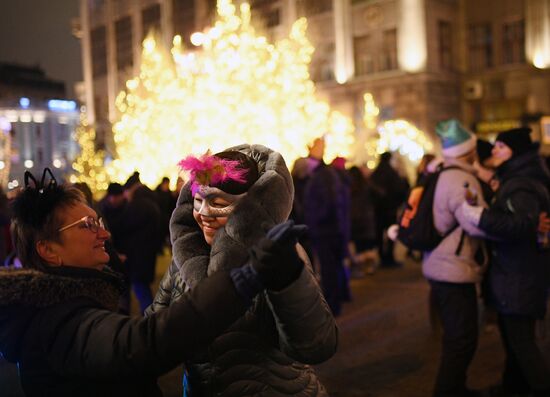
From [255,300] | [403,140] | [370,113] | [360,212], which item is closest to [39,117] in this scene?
[370,113]

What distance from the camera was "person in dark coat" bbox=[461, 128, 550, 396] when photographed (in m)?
4.00

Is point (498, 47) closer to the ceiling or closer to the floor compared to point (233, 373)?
closer to the ceiling

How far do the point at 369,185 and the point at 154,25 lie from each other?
38.8 meters

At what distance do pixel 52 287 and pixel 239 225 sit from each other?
23.7 inches

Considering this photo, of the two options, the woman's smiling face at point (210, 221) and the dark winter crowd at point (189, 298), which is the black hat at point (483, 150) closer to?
the dark winter crowd at point (189, 298)

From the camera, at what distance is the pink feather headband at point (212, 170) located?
210 centimetres

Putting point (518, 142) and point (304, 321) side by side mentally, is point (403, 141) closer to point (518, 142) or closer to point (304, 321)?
point (518, 142)

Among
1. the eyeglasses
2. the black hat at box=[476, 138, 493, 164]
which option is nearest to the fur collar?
the eyeglasses

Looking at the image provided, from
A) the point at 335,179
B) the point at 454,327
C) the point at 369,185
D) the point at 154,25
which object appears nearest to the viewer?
the point at 454,327

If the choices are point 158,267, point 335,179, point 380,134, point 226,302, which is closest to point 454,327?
point 226,302

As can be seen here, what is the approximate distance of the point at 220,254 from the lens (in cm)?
198

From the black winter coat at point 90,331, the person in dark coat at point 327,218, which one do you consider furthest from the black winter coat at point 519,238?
the person in dark coat at point 327,218

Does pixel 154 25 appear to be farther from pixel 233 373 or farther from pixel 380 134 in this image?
pixel 233 373

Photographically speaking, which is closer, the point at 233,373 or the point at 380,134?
the point at 233,373
